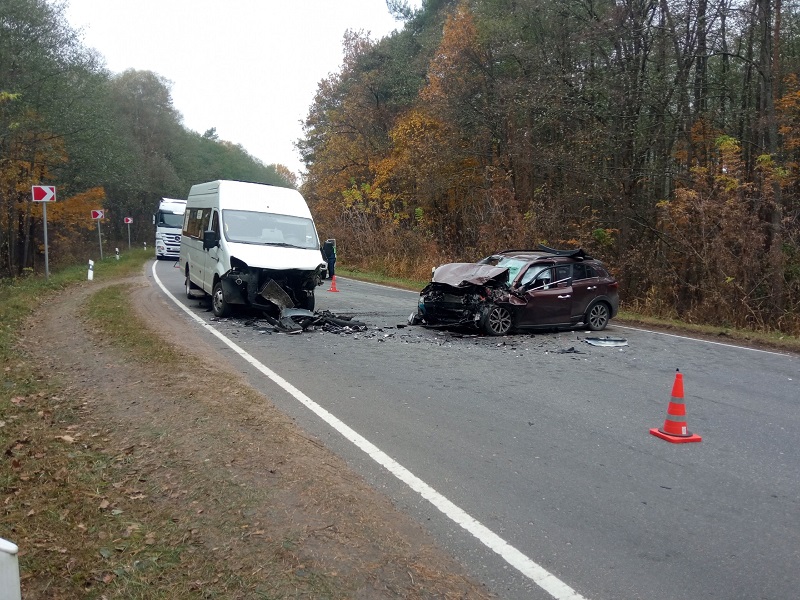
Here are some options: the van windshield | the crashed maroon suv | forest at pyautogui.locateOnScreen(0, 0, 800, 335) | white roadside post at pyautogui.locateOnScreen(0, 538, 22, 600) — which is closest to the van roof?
the van windshield

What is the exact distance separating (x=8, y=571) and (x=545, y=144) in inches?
960

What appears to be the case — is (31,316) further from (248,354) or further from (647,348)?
(647,348)

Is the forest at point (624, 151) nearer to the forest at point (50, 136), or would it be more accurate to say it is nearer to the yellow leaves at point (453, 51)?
the yellow leaves at point (453, 51)

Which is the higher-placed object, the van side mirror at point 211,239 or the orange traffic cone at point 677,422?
the van side mirror at point 211,239

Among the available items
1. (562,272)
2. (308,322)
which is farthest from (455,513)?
(562,272)

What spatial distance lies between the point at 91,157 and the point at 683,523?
105 ft

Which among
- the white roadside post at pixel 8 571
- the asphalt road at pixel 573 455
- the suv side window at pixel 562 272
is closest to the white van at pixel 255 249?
the asphalt road at pixel 573 455

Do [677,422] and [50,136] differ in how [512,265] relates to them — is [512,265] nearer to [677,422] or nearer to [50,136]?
[677,422]

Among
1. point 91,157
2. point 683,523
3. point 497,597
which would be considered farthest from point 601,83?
point 91,157

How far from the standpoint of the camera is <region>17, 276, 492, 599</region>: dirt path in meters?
3.68

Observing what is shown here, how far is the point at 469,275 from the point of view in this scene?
43.3ft

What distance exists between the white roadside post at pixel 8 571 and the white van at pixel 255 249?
35.1 feet

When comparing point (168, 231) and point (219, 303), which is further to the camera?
point (168, 231)

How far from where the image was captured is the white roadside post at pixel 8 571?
2.45 meters
